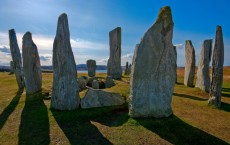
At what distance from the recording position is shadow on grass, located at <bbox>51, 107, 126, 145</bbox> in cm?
1018

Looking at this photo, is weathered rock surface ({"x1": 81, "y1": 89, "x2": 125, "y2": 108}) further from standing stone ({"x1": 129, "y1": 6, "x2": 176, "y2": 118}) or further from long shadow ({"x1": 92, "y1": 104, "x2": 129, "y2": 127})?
standing stone ({"x1": 129, "y1": 6, "x2": 176, "y2": 118})

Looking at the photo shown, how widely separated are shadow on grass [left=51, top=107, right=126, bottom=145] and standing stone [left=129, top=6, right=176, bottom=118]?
2384 mm

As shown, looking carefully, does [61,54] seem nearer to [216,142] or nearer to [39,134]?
[39,134]

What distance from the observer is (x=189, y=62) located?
24484 mm

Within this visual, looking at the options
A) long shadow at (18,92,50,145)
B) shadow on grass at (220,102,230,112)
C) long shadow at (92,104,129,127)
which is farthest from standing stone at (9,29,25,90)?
shadow on grass at (220,102,230,112)

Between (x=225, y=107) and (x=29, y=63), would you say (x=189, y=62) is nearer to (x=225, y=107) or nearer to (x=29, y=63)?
(x=225, y=107)

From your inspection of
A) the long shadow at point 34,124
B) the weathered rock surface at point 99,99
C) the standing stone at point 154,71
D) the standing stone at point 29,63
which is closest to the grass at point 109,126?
the long shadow at point 34,124

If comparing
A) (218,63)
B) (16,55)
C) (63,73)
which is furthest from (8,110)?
(218,63)

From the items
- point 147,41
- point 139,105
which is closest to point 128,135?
point 139,105

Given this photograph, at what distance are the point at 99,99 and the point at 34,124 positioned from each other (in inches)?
180

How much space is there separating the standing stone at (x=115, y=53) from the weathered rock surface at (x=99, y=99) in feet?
45.1

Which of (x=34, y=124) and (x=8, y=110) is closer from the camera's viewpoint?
(x=34, y=124)

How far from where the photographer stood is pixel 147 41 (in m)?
11.7

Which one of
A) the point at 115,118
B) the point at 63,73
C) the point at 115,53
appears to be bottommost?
the point at 115,118
